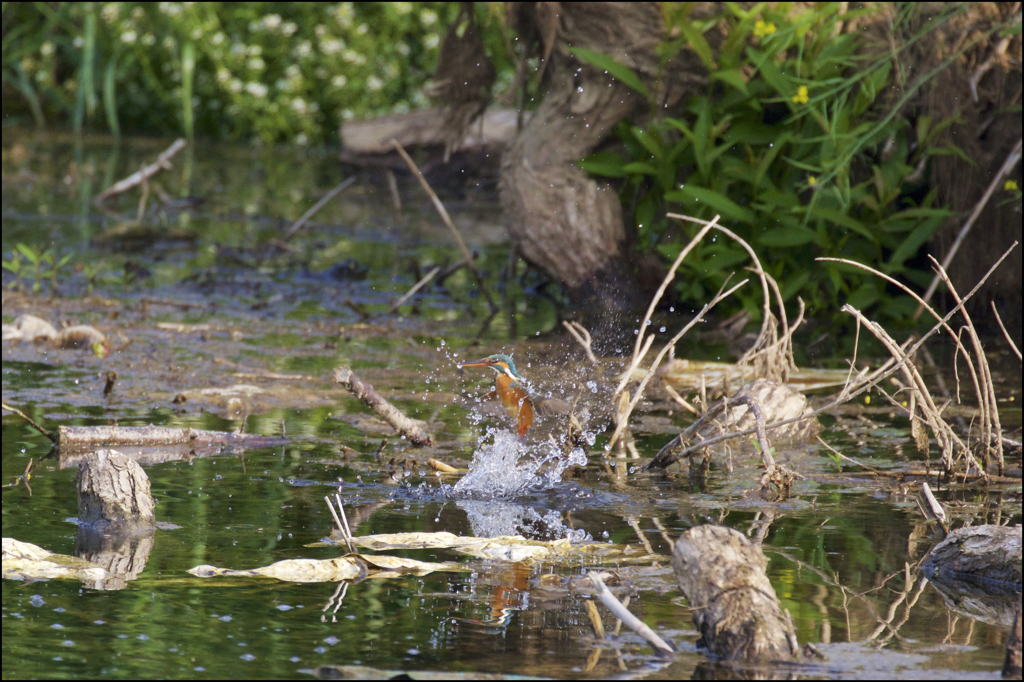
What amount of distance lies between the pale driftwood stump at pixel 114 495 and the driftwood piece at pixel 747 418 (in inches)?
65.0

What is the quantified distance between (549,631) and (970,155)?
4686 millimetres

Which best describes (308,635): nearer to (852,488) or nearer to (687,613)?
(687,613)

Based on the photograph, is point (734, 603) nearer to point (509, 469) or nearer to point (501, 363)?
point (509, 469)

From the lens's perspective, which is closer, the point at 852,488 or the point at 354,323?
the point at 852,488

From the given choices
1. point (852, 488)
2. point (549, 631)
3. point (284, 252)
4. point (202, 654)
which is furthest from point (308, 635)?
point (284, 252)

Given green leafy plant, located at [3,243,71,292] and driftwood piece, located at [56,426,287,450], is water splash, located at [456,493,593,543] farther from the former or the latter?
green leafy plant, located at [3,243,71,292]

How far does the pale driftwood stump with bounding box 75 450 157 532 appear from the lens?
356 centimetres

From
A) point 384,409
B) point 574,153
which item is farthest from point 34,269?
point 384,409

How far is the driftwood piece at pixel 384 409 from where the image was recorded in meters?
4.12

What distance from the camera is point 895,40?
6.45 m

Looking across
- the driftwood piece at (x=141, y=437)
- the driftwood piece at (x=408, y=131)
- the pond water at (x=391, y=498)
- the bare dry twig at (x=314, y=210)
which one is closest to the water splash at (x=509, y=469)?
the pond water at (x=391, y=498)

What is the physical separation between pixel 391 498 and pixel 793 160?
3.58m

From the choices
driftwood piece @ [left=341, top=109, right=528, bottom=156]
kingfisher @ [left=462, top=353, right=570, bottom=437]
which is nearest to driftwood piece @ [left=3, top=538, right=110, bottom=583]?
kingfisher @ [left=462, top=353, right=570, bottom=437]

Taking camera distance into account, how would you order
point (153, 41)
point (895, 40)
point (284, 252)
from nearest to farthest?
point (895, 40), point (284, 252), point (153, 41)
